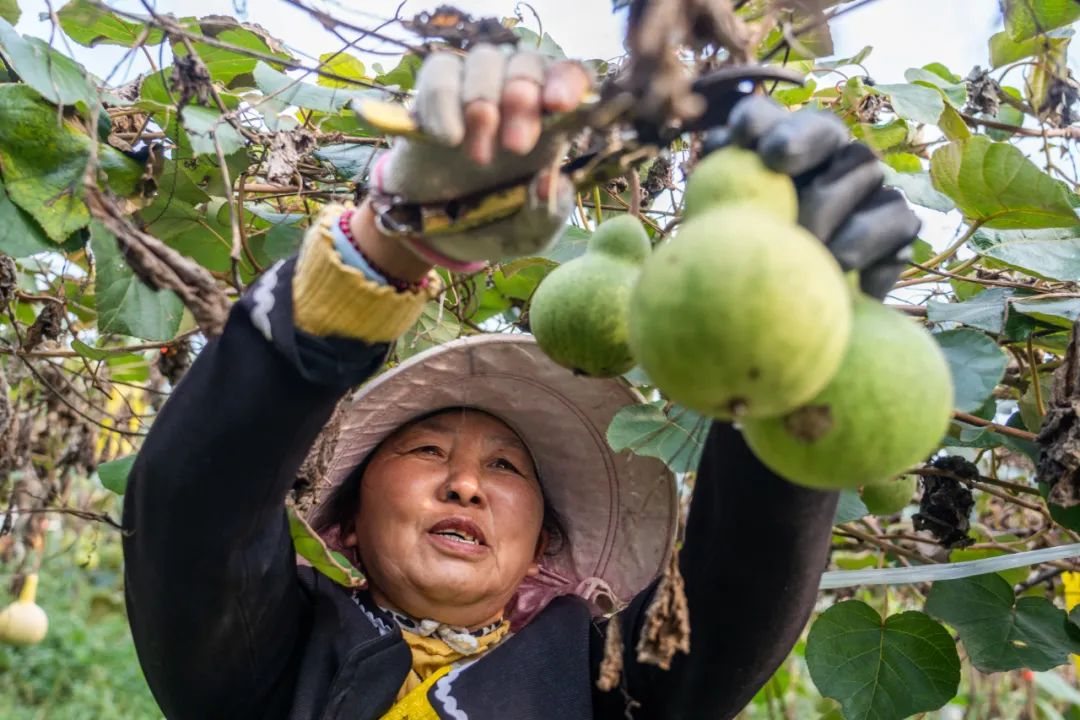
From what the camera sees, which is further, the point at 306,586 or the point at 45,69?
the point at 306,586

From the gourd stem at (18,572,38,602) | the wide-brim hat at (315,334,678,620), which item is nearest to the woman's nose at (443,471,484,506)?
the wide-brim hat at (315,334,678,620)

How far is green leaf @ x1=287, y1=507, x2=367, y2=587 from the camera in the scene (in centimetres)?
139

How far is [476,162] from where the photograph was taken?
77cm

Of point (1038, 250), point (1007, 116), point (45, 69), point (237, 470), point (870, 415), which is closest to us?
point (870, 415)

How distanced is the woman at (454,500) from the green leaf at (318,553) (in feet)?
0.13

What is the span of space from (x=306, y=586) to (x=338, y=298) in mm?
717

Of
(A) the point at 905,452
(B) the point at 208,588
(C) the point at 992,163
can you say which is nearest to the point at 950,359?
(C) the point at 992,163

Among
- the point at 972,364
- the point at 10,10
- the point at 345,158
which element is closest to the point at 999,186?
the point at 972,364

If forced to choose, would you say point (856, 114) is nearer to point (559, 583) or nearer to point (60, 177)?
point (559, 583)

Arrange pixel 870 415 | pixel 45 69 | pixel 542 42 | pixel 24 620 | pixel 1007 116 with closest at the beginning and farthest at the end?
pixel 870 415, pixel 45 69, pixel 542 42, pixel 1007 116, pixel 24 620

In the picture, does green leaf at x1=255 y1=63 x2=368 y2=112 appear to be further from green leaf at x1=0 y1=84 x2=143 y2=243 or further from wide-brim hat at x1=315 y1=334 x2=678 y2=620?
wide-brim hat at x1=315 y1=334 x2=678 y2=620

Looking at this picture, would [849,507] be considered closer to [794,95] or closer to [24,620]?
[794,95]

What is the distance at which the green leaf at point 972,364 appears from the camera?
116 cm

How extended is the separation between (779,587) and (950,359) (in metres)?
0.36
